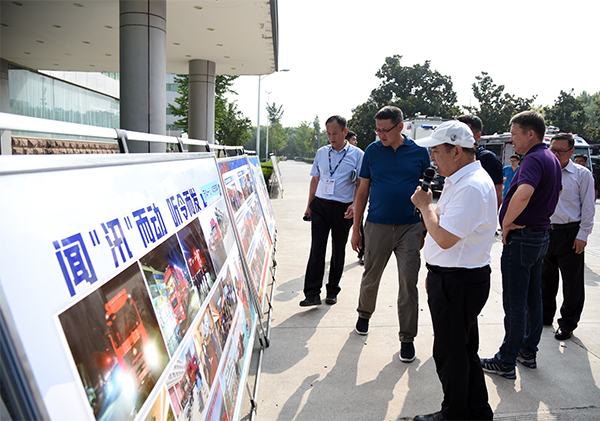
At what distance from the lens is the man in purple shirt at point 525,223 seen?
3.32 m

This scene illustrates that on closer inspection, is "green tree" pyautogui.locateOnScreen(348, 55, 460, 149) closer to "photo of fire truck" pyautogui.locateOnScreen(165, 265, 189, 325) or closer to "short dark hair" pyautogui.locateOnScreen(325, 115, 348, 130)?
"short dark hair" pyautogui.locateOnScreen(325, 115, 348, 130)

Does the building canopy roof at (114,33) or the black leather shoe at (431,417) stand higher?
the building canopy roof at (114,33)

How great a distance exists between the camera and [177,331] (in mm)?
1562

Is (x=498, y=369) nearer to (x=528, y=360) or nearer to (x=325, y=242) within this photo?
(x=528, y=360)

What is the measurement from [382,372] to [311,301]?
157 centimetres

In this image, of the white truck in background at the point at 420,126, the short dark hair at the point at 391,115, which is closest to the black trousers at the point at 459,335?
the short dark hair at the point at 391,115

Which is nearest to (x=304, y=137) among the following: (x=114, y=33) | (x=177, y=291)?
(x=114, y=33)

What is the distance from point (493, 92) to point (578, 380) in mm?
43959

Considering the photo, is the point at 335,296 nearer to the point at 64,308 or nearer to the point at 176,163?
the point at 176,163

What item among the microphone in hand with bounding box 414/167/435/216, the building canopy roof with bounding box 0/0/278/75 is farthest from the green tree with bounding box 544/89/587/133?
the microphone in hand with bounding box 414/167/435/216

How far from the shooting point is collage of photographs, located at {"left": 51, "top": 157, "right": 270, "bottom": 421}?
1.03m

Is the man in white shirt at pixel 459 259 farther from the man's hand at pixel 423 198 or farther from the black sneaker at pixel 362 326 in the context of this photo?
the black sneaker at pixel 362 326

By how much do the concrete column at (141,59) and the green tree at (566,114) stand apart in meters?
39.5

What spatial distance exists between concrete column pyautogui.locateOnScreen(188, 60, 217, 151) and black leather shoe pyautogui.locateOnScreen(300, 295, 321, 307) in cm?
1119
